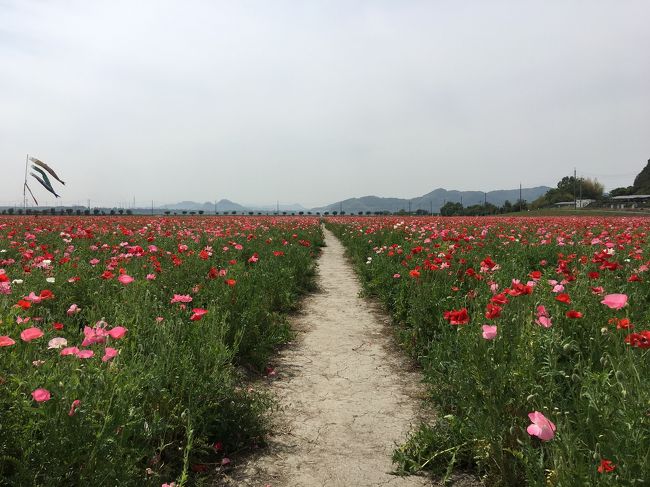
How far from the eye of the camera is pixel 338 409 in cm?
357

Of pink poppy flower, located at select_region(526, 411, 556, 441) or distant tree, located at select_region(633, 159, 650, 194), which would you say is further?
distant tree, located at select_region(633, 159, 650, 194)

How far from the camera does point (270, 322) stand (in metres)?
5.38

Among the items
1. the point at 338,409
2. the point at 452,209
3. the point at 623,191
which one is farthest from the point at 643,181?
the point at 338,409

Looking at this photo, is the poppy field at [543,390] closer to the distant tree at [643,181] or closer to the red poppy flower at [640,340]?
the red poppy flower at [640,340]

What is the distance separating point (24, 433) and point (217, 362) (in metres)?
1.20

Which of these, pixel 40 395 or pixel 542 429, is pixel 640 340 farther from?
pixel 40 395

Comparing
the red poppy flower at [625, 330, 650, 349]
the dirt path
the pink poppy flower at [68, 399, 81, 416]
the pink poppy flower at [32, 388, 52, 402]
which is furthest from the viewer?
the dirt path

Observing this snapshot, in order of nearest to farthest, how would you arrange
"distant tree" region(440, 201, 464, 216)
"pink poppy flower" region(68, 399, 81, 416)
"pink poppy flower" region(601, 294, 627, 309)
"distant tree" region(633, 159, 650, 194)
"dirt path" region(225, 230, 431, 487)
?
"pink poppy flower" region(68, 399, 81, 416)
"pink poppy flower" region(601, 294, 627, 309)
"dirt path" region(225, 230, 431, 487)
"distant tree" region(440, 201, 464, 216)
"distant tree" region(633, 159, 650, 194)

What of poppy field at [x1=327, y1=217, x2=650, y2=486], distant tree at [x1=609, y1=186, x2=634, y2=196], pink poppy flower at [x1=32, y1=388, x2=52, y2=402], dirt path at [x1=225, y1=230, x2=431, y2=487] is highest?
distant tree at [x1=609, y1=186, x2=634, y2=196]

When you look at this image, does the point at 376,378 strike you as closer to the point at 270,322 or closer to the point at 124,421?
the point at 270,322

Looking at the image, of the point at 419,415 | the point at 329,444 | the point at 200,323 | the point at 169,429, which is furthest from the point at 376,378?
the point at 169,429

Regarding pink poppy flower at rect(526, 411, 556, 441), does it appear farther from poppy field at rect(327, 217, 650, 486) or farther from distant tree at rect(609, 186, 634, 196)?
distant tree at rect(609, 186, 634, 196)

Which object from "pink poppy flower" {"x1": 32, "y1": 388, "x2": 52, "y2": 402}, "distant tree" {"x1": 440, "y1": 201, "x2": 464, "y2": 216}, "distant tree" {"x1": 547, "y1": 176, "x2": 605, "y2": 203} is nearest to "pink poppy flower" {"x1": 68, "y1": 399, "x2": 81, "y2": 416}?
"pink poppy flower" {"x1": 32, "y1": 388, "x2": 52, "y2": 402}

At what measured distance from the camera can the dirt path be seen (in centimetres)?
271
